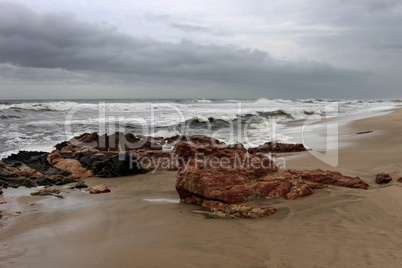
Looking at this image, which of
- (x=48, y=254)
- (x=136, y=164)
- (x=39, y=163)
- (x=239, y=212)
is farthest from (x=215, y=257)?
(x=39, y=163)

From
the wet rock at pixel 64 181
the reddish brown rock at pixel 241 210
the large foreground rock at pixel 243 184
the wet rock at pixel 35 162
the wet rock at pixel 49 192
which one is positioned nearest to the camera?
the reddish brown rock at pixel 241 210

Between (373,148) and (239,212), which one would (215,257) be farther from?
(373,148)

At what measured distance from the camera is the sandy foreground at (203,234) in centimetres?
288

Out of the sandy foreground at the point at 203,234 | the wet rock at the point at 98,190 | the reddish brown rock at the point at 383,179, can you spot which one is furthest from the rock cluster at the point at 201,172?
the reddish brown rock at the point at 383,179

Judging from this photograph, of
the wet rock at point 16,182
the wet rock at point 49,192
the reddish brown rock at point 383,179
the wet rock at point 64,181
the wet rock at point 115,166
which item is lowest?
the wet rock at point 64,181

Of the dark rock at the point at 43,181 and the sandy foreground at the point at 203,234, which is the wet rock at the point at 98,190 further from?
the dark rock at the point at 43,181

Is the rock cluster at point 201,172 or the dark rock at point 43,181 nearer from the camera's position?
the rock cluster at point 201,172

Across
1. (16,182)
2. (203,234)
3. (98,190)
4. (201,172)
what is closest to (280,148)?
(201,172)

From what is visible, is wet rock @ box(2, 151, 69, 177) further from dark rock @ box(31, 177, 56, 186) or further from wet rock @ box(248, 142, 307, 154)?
Answer: wet rock @ box(248, 142, 307, 154)

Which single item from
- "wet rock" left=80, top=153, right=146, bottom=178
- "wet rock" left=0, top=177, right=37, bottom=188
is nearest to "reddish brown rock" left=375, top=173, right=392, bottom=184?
"wet rock" left=80, top=153, right=146, bottom=178

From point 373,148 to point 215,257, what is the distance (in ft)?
26.3

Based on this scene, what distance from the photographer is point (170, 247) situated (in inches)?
127

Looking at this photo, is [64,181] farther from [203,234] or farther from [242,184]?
[203,234]

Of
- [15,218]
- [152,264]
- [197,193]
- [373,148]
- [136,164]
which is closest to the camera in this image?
[152,264]
